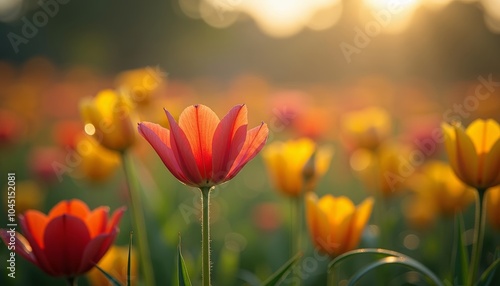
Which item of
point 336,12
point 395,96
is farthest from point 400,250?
point 336,12

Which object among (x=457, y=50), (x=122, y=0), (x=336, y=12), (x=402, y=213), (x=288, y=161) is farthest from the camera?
(x=122, y=0)

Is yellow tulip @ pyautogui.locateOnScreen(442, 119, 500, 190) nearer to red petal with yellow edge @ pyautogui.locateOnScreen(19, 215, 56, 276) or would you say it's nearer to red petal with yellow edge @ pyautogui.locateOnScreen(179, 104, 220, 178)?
red petal with yellow edge @ pyautogui.locateOnScreen(179, 104, 220, 178)

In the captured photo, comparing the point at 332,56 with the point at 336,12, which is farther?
the point at 332,56

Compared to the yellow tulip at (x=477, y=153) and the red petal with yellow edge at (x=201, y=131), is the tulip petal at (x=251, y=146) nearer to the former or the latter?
the red petal with yellow edge at (x=201, y=131)

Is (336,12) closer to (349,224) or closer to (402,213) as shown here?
(402,213)

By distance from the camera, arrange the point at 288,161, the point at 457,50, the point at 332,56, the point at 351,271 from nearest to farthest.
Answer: the point at 288,161 → the point at 351,271 → the point at 457,50 → the point at 332,56

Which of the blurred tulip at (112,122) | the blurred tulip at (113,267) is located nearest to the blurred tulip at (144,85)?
the blurred tulip at (112,122)

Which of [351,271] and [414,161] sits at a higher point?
[414,161]

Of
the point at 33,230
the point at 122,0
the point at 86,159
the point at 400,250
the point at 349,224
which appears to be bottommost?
the point at 400,250
